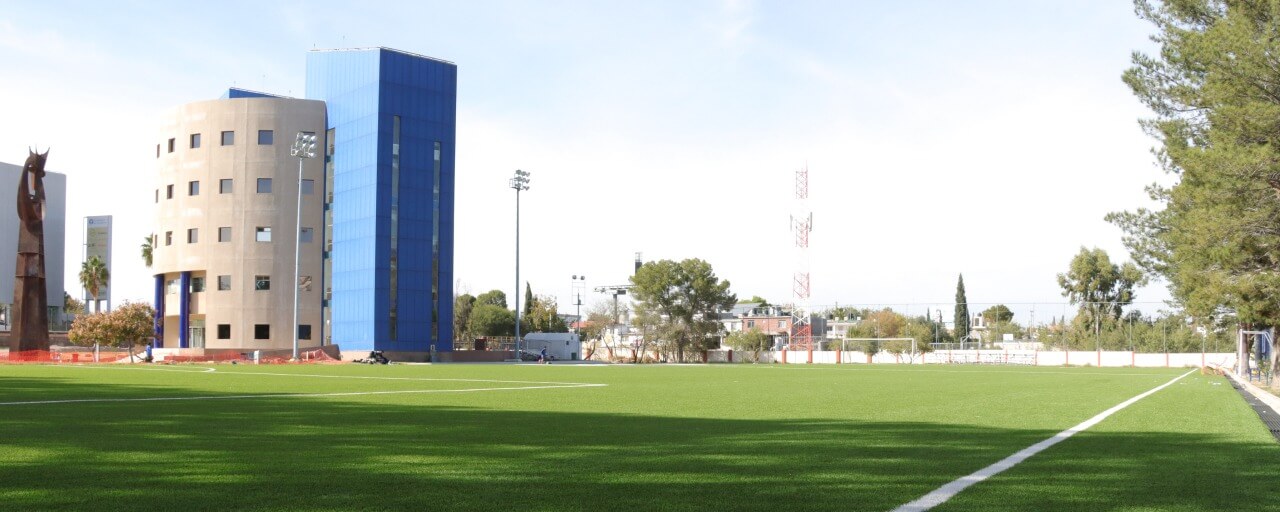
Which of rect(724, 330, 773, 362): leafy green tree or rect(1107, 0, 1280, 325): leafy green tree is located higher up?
rect(1107, 0, 1280, 325): leafy green tree

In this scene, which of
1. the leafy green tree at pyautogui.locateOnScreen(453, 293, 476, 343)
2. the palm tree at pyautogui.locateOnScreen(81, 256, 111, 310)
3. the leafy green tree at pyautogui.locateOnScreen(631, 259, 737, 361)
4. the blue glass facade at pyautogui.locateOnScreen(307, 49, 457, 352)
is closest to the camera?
the blue glass facade at pyautogui.locateOnScreen(307, 49, 457, 352)

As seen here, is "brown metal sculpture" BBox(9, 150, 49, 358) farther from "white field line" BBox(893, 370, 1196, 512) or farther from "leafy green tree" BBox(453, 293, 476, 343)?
"white field line" BBox(893, 370, 1196, 512)

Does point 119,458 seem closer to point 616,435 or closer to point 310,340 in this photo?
point 616,435

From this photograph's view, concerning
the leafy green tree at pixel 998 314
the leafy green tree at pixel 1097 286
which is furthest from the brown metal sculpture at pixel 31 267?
the leafy green tree at pixel 998 314

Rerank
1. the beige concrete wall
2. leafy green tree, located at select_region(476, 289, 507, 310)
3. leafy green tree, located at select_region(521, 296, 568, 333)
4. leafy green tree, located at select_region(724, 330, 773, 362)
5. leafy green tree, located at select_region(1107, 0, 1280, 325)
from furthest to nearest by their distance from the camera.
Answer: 1. leafy green tree, located at select_region(476, 289, 507, 310)
2. leafy green tree, located at select_region(521, 296, 568, 333)
3. leafy green tree, located at select_region(724, 330, 773, 362)
4. the beige concrete wall
5. leafy green tree, located at select_region(1107, 0, 1280, 325)

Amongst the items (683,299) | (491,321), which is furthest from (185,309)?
(491,321)

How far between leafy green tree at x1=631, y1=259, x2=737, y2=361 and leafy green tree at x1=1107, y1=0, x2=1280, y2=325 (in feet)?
214

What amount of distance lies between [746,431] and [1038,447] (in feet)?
11.3

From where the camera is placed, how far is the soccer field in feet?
22.8

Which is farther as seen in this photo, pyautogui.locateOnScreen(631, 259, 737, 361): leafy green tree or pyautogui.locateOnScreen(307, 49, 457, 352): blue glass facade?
pyautogui.locateOnScreen(631, 259, 737, 361): leafy green tree

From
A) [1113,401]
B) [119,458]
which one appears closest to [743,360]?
[1113,401]

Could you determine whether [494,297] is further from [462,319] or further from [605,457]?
[605,457]

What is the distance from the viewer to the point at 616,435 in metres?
12.0

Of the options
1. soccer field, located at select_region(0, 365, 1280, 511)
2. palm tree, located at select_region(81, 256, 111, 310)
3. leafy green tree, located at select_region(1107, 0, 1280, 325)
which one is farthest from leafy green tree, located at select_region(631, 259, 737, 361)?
soccer field, located at select_region(0, 365, 1280, 511)
